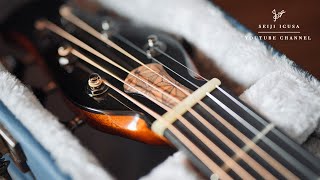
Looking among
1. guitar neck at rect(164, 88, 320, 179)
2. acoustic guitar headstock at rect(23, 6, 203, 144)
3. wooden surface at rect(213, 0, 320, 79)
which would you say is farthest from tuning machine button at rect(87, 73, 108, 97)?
wooden surface at rect(213, 0, 320, 79)

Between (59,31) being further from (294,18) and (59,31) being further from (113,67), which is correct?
(294,18)

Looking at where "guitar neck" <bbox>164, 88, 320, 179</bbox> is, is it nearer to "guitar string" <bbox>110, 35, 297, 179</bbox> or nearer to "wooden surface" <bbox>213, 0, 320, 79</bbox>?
"guitar string" <bbox>110, 35, 297, 179</bbox>

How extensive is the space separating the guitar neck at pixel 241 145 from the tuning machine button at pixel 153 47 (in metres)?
0.13

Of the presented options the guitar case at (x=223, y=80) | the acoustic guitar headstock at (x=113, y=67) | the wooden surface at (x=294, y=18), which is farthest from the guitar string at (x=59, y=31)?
the wooden surface at (x=294, y=18)

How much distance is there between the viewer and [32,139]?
0.58 m

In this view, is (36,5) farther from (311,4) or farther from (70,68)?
(311,4)

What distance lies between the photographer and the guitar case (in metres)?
0.56

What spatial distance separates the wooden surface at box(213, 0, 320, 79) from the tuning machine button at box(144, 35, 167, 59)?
0.28 m

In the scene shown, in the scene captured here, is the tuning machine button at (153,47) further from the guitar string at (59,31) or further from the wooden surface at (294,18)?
the wooden surface at (294,18)

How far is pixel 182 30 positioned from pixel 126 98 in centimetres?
16

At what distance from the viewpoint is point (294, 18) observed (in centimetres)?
98

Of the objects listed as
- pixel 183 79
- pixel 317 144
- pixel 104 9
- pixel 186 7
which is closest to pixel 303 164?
pixel 317 144

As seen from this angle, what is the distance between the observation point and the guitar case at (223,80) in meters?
0.56

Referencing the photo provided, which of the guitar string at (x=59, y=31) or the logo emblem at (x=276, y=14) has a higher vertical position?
the guitar string at (x=59, y=31)
